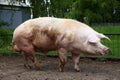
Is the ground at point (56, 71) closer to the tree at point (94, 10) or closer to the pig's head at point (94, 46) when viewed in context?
the pig's head at point (94, 46)

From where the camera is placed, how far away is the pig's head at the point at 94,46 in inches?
355

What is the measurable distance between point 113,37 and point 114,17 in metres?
30.7

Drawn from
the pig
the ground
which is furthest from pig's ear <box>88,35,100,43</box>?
the ground

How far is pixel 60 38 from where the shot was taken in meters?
9.32

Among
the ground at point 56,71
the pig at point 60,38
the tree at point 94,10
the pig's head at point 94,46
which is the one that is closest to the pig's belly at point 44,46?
the pig at point 60,38

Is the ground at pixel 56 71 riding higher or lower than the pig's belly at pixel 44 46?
lower

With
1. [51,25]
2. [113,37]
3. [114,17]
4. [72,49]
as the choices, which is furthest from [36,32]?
[114,17]

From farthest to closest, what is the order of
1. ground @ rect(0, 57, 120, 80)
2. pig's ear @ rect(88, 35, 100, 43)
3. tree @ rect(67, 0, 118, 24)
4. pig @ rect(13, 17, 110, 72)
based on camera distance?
tree @ rect(67, 0, 118, 24) → pig @ rect(13, 17, 110, 72) → pig's ear @ rect(88, 35, 100, 43) → ground @ rect(0, 57, 120, 80)

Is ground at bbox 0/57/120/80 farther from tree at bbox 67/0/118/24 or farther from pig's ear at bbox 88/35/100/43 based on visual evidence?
tree at bbox 67/0/118/24

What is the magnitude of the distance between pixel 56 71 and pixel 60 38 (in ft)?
2.94

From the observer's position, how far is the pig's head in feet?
29.6

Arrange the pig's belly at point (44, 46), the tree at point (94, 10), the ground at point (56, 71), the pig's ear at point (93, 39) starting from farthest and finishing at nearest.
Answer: the tree at point (94, 10)
the pig's belly at point (44, 46)
the pig's ear at point (93, 39)
the ground at point (56, 71)

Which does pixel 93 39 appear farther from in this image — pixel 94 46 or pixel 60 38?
pixel 60 38

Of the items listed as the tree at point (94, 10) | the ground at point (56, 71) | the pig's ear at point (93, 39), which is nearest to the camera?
the ground at point (56, 71)
